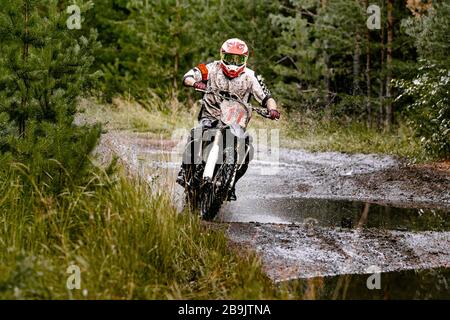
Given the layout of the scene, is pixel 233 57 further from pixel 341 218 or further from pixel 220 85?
pixel 341 218

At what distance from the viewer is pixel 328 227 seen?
841 centimetres

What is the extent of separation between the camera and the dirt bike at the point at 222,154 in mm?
8664

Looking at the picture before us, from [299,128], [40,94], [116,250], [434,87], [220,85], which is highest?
[434,87]

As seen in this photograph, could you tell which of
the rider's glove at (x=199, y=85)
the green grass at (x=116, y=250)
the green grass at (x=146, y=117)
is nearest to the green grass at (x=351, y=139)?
the green grass at (x=146, y=117)

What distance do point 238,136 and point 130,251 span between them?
120 inches

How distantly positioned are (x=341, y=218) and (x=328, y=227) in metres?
0.83

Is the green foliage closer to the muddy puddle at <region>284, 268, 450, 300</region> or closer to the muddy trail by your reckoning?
the muddy trail

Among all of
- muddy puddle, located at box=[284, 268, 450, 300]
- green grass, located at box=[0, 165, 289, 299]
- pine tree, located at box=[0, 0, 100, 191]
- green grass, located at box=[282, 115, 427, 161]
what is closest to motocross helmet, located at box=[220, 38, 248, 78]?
pine tree, located at box=[0, 0, 100, 191]

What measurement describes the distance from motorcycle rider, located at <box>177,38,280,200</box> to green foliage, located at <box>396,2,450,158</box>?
4767 mm

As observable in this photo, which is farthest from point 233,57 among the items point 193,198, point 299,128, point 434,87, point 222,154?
point 299,128

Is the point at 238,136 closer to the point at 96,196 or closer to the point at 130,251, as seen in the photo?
the point at 96,196

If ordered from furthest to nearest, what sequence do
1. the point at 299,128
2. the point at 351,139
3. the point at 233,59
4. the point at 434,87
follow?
the point at 299,128 → the point at 351,139 → the point at 434,87 → the point at 233,59
